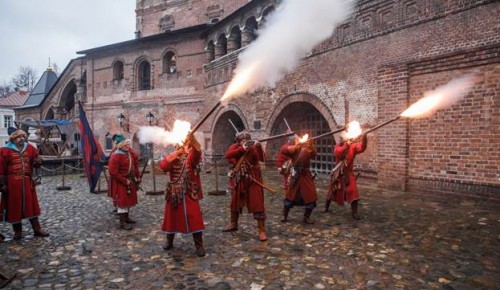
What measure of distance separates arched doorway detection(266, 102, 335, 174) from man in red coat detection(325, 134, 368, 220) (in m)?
5.44

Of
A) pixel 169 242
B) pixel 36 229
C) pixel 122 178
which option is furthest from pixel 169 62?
pixel 169 242

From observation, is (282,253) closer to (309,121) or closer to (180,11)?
(309,121)

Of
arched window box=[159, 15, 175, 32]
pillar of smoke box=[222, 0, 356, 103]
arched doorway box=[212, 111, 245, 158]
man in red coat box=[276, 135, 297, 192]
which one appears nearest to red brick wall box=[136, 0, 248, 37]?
arched window box=[159, 15, 175, 32]

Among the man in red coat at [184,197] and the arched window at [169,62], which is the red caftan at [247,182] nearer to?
the man in red coat at [184,197]

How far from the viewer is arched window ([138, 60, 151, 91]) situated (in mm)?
22312

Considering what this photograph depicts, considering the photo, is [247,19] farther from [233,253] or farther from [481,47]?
[233,253]

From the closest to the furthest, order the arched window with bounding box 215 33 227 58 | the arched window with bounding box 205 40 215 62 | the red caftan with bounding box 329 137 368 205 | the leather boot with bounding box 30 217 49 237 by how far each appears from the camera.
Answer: the leather boot with bounding box 30 217 49 237 → the red caftan with bounding box 329 137 368 205 → the arched window with bounding box 215 33 227 58 → the arched window with bounding box 205 40 215 62

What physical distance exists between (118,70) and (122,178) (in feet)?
62.3

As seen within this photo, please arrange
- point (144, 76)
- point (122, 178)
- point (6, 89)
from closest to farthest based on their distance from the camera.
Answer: point (122, 178), point (144, 76), point (6, 89)

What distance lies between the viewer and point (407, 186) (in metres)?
9.40

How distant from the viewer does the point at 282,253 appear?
4941 millimetres

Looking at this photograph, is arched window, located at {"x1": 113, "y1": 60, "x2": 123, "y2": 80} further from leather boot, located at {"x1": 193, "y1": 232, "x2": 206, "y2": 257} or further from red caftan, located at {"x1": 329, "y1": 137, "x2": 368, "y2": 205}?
leather boot, located at {"x1": 193, "y1": 232, "x2": 206, "y2": 257}

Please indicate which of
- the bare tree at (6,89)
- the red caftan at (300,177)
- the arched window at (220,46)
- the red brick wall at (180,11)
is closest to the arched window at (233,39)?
the arched window at (220,46)

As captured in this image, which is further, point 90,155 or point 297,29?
point 297,29
